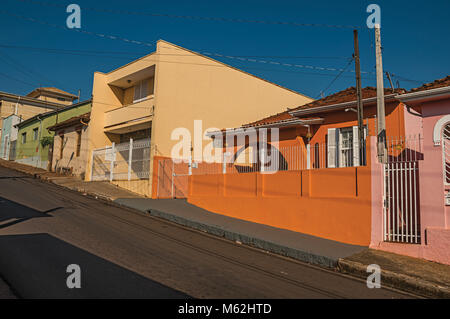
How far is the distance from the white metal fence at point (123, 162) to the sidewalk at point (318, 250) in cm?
331

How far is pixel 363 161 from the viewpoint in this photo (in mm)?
11438

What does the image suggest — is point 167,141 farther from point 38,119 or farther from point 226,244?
point 38,119

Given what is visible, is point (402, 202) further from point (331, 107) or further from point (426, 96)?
point (331, 107)

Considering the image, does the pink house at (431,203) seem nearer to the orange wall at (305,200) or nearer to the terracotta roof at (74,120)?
the orange wall at (305,200)

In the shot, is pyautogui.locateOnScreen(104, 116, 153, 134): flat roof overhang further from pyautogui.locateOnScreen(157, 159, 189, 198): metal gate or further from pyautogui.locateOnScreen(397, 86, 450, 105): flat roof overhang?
pyautogui.locateOnScreen(397, 86, 450, 105): flat roof overhang

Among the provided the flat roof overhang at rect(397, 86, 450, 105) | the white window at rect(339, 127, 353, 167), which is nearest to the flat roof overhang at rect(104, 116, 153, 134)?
the white window at rect(339, 127, 353, 167)

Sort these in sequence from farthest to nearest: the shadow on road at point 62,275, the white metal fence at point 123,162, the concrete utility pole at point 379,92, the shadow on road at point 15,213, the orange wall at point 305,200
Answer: the white metal fence at point 123,162 < the concrete utility pole at point 379,92 < the shadow on road at point 15,213 < the orange wall at point 305,200 < the shadow on road at point 62,275

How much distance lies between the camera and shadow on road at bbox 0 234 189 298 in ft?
15.7

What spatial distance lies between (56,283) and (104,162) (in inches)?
568

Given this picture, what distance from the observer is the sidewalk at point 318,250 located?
634 cm

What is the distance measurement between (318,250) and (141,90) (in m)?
14.8

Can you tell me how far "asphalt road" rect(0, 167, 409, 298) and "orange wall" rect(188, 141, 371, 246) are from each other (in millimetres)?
2065

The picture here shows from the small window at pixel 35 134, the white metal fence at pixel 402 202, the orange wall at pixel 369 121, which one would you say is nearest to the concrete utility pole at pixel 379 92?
the white metal fence at pixel 402 202

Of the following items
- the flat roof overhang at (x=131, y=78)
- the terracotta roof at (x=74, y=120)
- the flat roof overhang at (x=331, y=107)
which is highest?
the flat roof overhang at (x=131, y=78)
